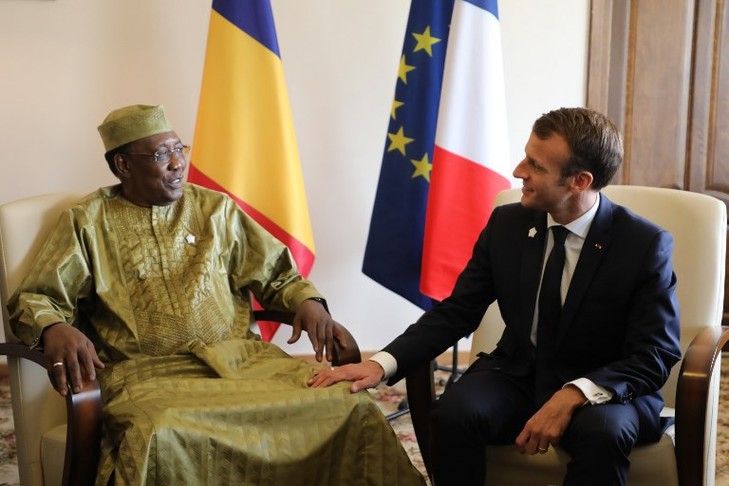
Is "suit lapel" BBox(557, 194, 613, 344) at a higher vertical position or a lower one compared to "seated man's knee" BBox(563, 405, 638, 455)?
higher

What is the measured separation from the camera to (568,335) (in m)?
2.18

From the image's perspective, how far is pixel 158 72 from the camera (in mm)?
3744

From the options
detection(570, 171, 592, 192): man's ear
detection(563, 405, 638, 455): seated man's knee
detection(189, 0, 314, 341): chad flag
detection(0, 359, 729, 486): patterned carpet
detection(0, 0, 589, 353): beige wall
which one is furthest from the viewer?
detection(0, 0, 589, 353): beige wall

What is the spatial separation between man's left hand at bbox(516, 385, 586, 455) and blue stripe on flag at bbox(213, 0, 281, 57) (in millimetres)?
1777

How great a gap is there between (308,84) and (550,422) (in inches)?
87.3

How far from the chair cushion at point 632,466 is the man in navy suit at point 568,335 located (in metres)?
0.03

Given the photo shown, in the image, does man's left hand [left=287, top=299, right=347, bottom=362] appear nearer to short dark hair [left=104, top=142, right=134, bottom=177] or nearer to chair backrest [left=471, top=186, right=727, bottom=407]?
short dark hair [left=104, top=142, right=134, bottom=177]

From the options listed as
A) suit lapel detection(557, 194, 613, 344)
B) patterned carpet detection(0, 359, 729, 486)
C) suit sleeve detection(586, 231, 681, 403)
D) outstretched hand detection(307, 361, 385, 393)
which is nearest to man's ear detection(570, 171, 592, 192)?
suit lapel detection(557, 194, 613, 344)

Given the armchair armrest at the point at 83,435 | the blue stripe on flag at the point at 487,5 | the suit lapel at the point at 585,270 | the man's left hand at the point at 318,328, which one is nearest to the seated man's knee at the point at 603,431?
the suit lapel at the point at 585,270

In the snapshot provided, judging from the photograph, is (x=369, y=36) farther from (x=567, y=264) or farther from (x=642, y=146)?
(x=567, y=264)

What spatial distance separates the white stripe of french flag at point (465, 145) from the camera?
3254 mm

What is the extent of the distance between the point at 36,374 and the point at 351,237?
183 cm

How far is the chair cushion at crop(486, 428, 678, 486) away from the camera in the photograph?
204cm

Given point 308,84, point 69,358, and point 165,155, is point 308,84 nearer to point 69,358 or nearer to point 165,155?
point 165,155
